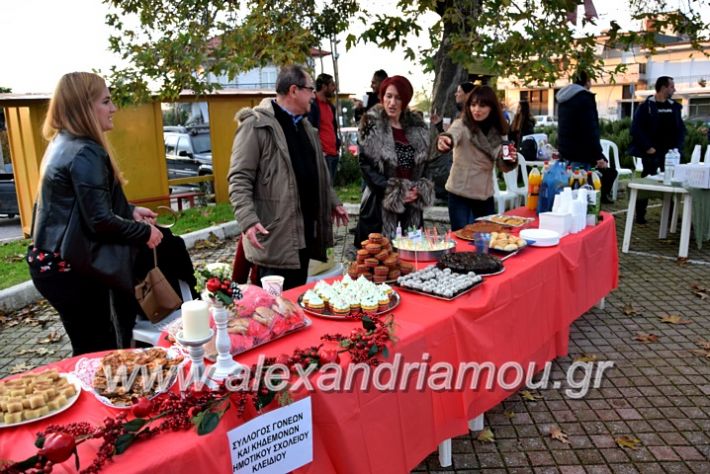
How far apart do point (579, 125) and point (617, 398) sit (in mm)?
3404

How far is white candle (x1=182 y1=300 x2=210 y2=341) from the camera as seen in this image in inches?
59.9

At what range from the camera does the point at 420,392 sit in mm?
2223

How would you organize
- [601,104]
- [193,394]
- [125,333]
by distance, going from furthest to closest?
[601,104] < [125,333] < [193,394]

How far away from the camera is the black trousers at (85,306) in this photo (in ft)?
8.12

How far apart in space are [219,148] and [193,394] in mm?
8860

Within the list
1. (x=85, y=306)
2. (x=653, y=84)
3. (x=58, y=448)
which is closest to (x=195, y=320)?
(x=58, y=448)

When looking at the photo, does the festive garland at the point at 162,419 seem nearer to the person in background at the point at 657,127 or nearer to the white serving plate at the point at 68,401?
the white serving plate at the point at 68,401

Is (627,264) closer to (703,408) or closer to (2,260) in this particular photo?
(703,408)

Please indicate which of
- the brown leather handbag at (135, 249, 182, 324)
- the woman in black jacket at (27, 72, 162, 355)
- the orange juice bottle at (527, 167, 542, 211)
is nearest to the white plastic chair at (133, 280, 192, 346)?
the brown leather handbag at (135, 249, 182, 324)

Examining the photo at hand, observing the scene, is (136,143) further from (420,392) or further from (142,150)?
(420,392)

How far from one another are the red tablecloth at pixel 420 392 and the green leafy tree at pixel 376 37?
287 centimetres

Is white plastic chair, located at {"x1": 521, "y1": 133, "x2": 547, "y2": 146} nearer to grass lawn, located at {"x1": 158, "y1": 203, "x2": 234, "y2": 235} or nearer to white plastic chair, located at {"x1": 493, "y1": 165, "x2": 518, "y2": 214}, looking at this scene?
white plastic chair, located at {"x1": 493, "y1": 165, "x2": 518, "y2": 214}

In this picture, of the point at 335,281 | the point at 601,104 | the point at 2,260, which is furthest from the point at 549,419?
the point at 601,104

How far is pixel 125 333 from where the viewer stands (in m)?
2.88
